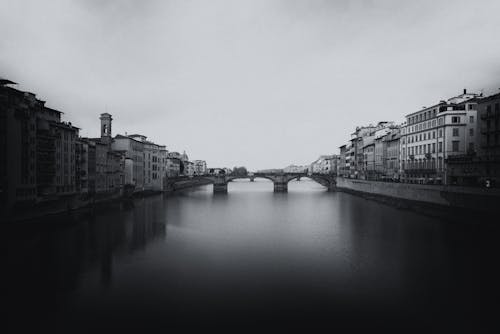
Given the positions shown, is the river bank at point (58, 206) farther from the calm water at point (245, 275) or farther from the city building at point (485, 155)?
the city building at point (485, 155)

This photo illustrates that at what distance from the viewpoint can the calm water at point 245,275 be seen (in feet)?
48.9

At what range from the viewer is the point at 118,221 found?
40.2 m

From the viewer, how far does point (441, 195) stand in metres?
40.8

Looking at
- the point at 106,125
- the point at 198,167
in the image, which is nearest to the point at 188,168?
the point at 198,167

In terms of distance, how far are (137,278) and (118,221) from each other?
22.4m

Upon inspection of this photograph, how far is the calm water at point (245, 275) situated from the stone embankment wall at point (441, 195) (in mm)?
2562

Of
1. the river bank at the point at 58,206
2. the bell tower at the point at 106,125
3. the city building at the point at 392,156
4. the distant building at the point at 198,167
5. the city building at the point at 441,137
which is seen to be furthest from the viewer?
the distant building at the point at 198,167

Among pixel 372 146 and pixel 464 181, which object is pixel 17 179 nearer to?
pixel 464 181

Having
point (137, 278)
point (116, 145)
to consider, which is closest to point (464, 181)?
point (137, 278)

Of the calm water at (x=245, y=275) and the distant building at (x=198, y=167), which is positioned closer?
the calm water at (x=245, y=275)

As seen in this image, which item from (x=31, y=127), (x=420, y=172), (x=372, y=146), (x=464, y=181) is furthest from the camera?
(x=372, y=146)

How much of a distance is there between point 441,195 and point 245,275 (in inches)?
1279

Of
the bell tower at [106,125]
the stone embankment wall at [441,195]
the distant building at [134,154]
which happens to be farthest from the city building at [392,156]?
the bell tower at [106,125]

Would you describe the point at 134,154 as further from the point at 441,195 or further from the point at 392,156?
the point at 441,195
